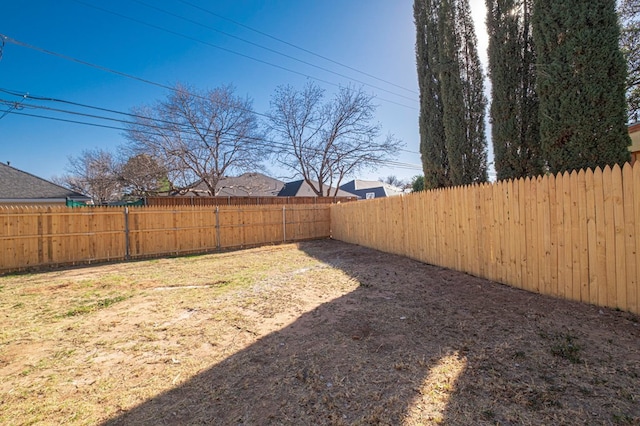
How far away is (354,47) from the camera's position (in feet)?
35.3

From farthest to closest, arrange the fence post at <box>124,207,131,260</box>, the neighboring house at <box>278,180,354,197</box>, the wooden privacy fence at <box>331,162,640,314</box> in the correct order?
the neighboring house at <box>278,180,354,197</box>
the fence post at <box>124,207,131,260</box>
the wooden privacy fence at <box>331,162,640,314</box>

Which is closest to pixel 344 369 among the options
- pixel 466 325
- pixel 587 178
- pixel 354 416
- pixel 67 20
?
pixel 354 416

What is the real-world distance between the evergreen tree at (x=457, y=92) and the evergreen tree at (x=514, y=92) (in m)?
1.15

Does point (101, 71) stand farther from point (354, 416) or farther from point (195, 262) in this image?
point (354, 416)

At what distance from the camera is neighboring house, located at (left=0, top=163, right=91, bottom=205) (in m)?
12.5

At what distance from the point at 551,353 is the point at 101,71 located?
1287 cm

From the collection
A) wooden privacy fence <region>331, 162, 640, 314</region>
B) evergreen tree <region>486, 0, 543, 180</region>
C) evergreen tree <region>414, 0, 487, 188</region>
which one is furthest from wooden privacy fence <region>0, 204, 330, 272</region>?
evergreen tree <region>486, 0, 543, 180</region>

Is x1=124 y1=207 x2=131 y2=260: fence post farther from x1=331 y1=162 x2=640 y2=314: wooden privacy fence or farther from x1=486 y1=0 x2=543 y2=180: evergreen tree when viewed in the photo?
x1=486 y1=0 x2=543 y2=180: evergreen tree

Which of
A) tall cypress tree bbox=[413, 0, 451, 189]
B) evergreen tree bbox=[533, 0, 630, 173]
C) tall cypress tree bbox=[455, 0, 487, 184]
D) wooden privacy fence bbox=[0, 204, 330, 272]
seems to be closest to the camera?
evergreen tree bbox=[533, 0, 630, 173]

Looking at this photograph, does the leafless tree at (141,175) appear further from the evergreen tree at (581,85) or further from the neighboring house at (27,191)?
the evergreen tree at (581,85)

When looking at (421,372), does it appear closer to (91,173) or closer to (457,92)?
(457,92)

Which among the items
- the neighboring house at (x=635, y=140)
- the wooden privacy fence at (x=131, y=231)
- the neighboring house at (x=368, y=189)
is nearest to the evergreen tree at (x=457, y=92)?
the neighboring house at (x=635, y=140)

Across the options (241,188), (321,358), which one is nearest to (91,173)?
(241,188)

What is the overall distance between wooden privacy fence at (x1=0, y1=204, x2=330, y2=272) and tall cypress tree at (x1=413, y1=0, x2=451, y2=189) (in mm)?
6221
